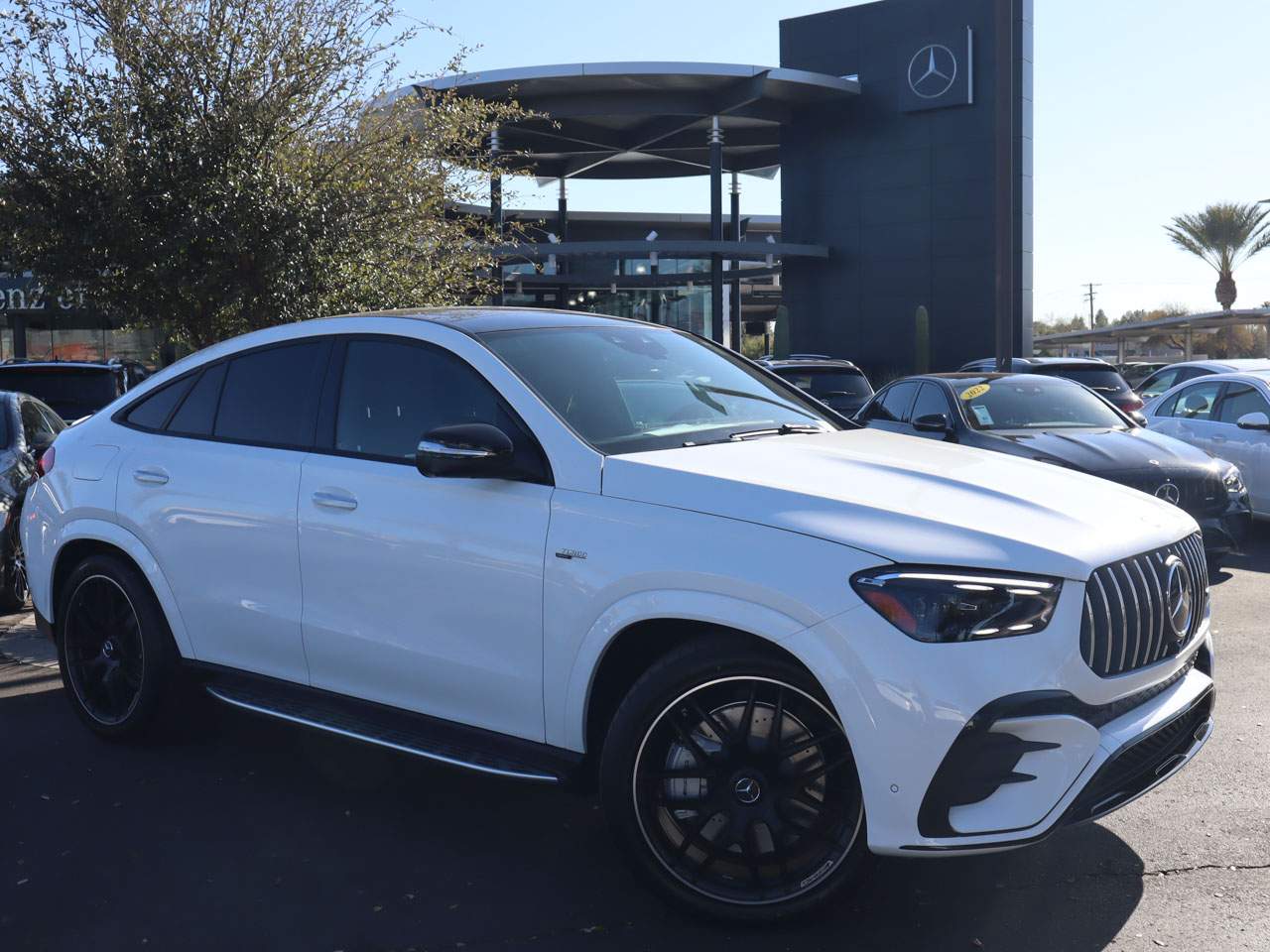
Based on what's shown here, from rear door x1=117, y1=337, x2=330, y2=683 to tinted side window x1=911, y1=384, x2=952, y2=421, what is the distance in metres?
6.57

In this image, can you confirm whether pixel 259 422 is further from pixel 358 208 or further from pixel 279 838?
A: pixel 358 208

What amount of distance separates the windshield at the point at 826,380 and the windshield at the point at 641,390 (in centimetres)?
1053

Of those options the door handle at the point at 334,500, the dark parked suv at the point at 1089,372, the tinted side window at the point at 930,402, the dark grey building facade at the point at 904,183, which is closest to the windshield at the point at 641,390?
the door handle at the point at 334,500

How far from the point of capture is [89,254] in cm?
892

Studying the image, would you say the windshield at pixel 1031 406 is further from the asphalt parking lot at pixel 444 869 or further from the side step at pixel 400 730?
the side step at pixel 400 730

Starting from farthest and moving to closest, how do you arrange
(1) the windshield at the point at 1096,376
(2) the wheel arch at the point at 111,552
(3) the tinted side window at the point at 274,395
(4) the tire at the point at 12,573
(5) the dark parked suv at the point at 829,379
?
(5) the dark parked suv at the point at 829,379 < (1) the windshield at the point at 1096,376 < (4) the tire at the point at 12,573 < (2) the wheel arch at the point at 111,552 < (3) the tinted side window at the point at 274,395

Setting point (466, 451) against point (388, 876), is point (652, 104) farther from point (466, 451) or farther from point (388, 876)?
point (388, 876)

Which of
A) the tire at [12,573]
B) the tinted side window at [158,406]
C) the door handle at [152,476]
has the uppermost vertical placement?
the tinted side window at [158,406]

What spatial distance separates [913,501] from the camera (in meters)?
3.40

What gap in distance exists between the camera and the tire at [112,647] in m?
4.91

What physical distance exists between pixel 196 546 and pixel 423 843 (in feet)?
4.87

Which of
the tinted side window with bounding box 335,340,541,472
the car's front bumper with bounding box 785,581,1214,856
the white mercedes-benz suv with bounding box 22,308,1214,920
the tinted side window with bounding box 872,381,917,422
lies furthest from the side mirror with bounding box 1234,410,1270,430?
the tinted side window with bounding box 335,340,541,472

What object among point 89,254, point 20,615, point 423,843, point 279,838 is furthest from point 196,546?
point 89,254

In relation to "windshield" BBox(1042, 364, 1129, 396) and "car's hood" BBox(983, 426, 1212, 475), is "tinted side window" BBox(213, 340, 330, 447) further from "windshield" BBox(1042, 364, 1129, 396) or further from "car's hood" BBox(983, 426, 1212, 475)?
"windshield" BBox(1042, 364, 1129, 396)
